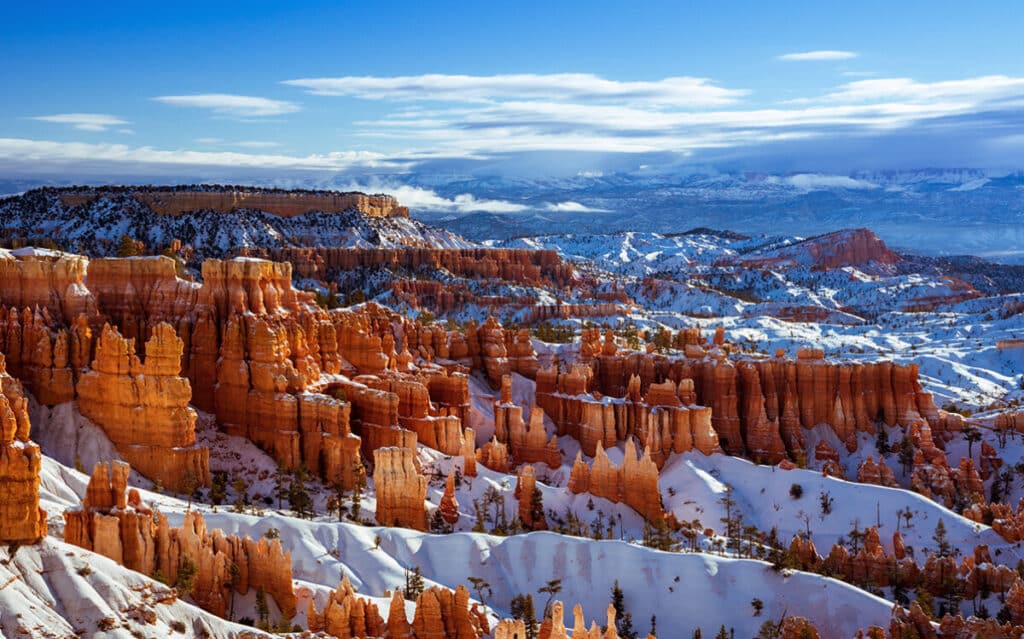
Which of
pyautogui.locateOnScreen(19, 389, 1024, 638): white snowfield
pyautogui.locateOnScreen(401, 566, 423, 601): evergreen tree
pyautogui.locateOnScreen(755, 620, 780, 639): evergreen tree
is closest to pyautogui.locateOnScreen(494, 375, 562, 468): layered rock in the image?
pyautogui.locateOnScreen(19, 389, 1024, 638): white snowfield

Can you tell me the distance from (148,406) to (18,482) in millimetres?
24816

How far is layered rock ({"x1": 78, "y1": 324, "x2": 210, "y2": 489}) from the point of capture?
6994 cm

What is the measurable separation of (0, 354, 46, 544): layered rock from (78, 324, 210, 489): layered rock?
69.0 feet

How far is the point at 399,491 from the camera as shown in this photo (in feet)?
233

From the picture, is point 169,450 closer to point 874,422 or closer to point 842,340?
point 874,422

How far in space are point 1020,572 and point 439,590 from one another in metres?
33.8

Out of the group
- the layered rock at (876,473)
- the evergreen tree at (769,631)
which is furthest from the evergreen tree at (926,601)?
the layered rock at (876,473)

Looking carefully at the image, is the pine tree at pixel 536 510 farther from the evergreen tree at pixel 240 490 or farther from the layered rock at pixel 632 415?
the evergreen tree at pixel 240 490

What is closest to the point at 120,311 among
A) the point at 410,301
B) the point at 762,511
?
the point at 762,511

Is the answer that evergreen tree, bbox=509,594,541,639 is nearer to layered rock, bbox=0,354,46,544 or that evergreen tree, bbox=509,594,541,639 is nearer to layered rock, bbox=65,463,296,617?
layered rock, bbox=65,463,296,617

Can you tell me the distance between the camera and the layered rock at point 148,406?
229 ft

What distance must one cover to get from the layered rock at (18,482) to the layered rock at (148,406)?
69.0 feet

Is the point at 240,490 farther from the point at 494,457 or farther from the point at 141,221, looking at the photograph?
the point at 141,221

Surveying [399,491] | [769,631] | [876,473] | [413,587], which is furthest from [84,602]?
[876,473]
